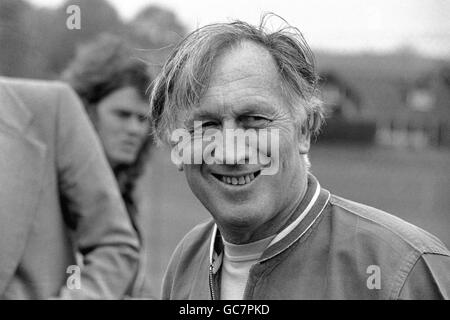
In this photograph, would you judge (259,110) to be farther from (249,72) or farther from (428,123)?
(428,123)

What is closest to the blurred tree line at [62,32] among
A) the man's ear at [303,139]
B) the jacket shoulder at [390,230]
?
the man's ear at [303,139]

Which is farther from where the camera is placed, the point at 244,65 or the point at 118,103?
the point at 118,103

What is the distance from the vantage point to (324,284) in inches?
66.3

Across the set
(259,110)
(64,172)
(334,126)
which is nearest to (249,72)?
(259,110)

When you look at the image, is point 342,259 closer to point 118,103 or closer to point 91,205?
point 91,205

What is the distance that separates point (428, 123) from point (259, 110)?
14.5m

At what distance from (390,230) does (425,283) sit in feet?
0.50

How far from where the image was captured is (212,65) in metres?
1.78

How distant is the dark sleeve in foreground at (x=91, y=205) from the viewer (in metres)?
2.65

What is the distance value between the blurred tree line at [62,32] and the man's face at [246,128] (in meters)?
0.41

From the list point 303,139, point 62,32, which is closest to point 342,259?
point 303,139

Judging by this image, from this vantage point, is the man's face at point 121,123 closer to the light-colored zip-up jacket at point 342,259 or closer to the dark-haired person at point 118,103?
the dark-haired person at point 118,103

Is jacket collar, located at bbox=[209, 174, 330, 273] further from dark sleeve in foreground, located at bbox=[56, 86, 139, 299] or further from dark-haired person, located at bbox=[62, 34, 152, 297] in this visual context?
dark-haired person, located at bbox=[62, 34, 152, 297]
